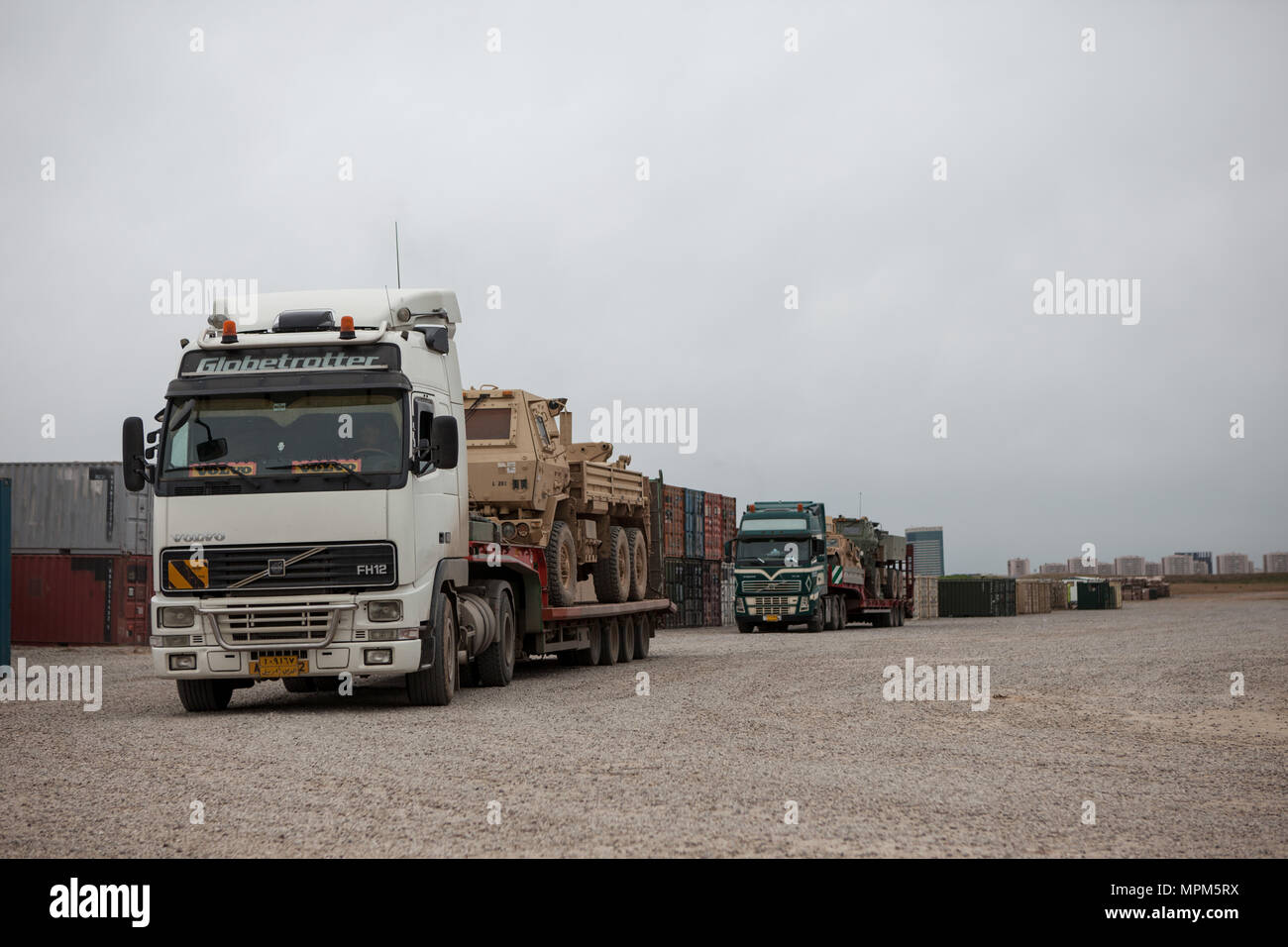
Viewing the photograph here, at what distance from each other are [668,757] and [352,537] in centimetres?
400

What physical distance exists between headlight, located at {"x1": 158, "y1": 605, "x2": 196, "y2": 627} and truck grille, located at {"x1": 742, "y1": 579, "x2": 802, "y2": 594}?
24.1 m

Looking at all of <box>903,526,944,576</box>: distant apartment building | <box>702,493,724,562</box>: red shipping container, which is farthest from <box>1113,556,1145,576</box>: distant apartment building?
<box>702,493,724,562</box>: red shipping container

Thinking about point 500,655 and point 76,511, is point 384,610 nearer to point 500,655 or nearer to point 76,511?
point 500,655

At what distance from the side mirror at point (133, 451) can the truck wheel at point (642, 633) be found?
37.0ft

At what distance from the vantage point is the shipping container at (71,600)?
26.8m

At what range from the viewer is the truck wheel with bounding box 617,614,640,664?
68.1 ft

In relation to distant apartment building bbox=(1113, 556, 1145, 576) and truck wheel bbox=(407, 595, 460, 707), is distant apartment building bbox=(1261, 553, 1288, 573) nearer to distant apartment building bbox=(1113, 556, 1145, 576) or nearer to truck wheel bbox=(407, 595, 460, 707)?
distant apartment building bbox=(1113, 556, 1145, 576)

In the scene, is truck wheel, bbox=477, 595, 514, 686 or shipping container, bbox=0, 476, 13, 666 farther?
shipping container, bbox=0, 476, 13, 666

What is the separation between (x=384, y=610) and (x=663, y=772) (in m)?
4.15

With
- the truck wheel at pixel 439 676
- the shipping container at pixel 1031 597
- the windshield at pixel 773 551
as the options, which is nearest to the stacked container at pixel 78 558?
the windshield at pixel 773 551

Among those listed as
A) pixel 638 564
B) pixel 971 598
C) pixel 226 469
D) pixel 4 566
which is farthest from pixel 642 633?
pixel 971 598

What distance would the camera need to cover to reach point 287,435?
1171 centimetres
